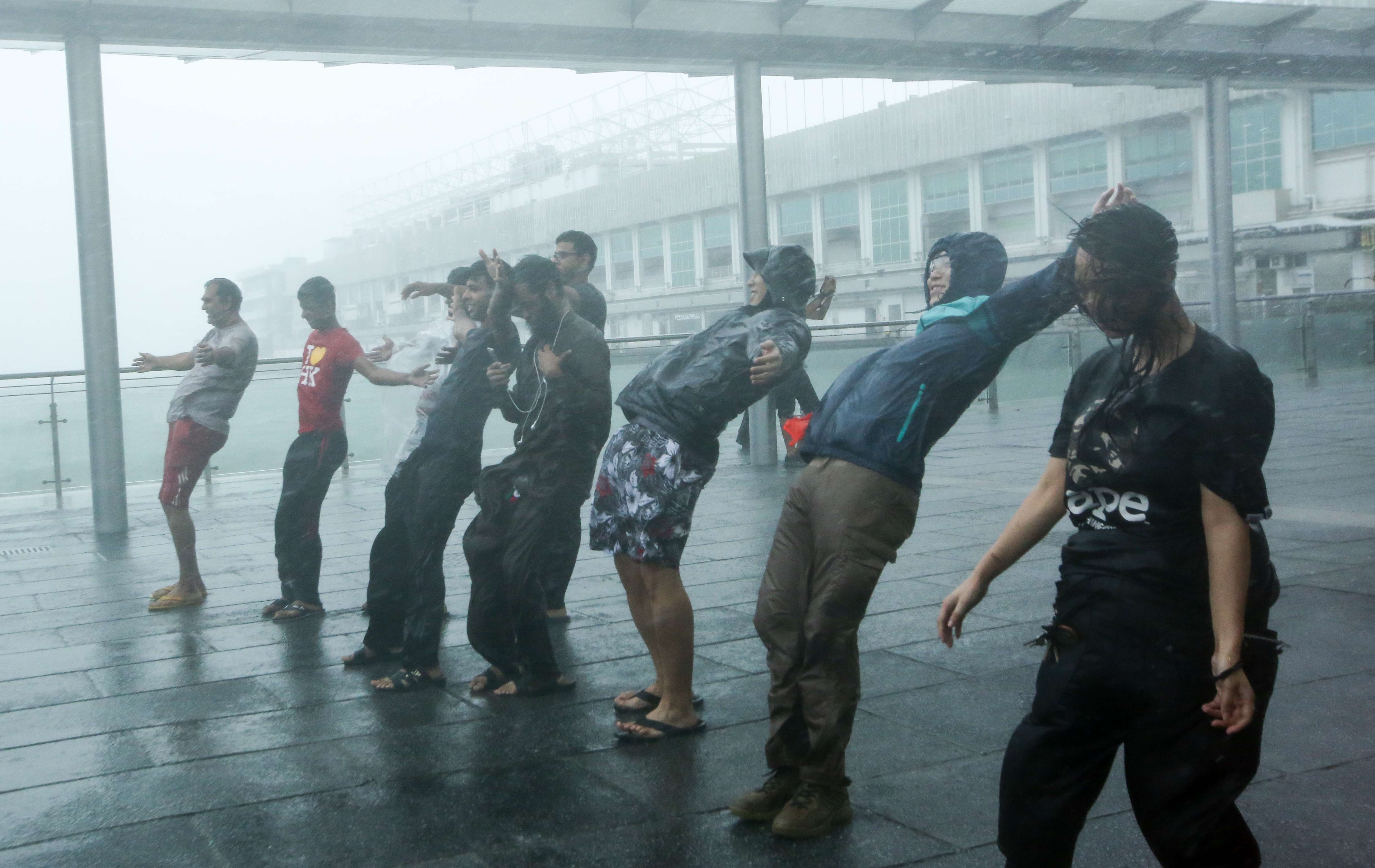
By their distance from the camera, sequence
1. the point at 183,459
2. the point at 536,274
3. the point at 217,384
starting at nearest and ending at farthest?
the point at 536,274 → the point at 183,459 → the point at 217,384

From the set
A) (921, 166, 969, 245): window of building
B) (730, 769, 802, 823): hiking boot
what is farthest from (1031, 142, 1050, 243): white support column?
(730, 769, 802, 823): hiking boot

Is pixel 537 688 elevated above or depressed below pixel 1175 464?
below

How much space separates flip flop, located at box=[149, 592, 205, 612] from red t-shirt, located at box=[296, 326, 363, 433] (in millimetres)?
1092

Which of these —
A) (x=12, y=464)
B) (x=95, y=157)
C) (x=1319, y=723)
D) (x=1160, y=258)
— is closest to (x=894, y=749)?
(x=1319, y=723)

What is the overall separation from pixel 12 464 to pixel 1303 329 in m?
18.2

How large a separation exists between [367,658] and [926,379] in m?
2.83

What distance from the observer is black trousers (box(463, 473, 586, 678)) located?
14.5 ft

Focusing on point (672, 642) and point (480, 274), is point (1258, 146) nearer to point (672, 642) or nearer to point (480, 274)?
point (480, 274)

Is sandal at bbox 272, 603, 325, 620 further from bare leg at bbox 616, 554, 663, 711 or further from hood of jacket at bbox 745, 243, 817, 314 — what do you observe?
hood of jacket at bbox 745, 243, 817, 314

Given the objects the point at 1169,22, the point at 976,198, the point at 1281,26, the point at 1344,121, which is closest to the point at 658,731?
the point at 1169,22

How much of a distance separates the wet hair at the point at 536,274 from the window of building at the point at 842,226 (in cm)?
2902

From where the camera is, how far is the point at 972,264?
3361mm

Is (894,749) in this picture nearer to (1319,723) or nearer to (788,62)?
(1319,723)

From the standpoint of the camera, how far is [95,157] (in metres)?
9.30
